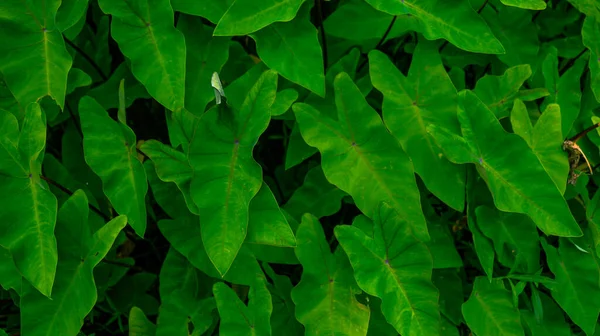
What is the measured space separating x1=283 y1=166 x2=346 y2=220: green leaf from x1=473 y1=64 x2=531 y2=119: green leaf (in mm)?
325

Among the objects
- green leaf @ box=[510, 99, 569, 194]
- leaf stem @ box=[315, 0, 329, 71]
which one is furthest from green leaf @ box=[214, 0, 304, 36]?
green leaf @ box=[510, 99, 569, 194]

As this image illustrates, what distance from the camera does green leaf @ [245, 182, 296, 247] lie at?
961 mm

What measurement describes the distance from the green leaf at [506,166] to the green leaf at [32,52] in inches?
24.5

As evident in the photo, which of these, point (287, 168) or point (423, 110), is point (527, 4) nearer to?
point (423, 110)

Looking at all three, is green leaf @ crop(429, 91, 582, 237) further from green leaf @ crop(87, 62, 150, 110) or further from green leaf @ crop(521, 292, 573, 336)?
green leaf @ crop(87, 62, 150, 110)

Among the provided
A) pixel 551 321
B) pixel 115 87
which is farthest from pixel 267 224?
pixel 551 321

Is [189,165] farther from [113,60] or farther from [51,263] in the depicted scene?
[113,60]

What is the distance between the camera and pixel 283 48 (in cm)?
104

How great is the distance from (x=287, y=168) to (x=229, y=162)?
16 cm

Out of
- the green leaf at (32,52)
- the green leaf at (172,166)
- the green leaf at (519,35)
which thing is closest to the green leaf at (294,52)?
the green leaf at (172,166)

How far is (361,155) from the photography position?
1069mm

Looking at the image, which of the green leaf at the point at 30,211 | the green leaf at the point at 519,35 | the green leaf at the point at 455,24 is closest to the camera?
the green leaf at the point at 30,211

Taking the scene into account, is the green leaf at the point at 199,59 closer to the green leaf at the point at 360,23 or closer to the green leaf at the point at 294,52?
the green leaf at the point at 294,52

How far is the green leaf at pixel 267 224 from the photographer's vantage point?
961mm
